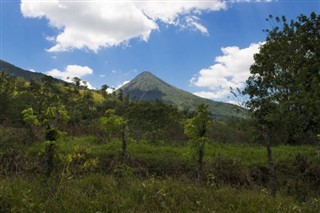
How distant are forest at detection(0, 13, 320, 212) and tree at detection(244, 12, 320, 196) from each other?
8 cm

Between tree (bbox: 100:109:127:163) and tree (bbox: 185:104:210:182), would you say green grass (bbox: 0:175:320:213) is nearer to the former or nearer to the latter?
tree (bbox: 100:109:127:163)

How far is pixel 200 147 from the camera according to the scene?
10.3 metres

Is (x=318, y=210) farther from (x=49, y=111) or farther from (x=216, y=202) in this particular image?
(x=49, y=111)

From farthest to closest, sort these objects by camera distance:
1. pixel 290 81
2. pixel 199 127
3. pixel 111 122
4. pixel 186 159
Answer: pixel 290 81 → pixel 186 159 → pixel 199 127 → pixel 111 122

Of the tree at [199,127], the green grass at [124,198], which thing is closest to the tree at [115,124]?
the tree at [199,127]

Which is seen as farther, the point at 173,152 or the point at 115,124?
the point at 173,152

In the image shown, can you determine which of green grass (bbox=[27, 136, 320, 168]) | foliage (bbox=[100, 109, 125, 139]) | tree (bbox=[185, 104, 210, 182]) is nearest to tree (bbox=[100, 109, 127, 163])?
foliage (bbox=[100, 109, 125, 139])

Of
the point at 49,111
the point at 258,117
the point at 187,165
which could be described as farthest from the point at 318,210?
the point at 258,117

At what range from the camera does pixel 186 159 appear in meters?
14.0

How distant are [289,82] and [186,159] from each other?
11.0 metres

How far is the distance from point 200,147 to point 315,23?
14.3 metres

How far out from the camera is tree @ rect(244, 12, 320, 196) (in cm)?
1631

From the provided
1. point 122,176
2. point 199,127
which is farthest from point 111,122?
point 199,127

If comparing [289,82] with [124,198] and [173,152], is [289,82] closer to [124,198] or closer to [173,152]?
[173,152]
